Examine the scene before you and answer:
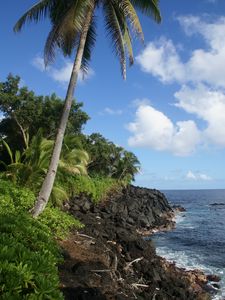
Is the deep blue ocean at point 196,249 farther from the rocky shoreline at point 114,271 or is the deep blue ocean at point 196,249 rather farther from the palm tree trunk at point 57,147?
the palm tree trunk at point 57,147

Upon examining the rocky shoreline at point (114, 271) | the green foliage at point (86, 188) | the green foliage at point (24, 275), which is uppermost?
the green foliage at point (86, 188)

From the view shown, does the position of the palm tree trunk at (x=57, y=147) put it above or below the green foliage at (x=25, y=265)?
above

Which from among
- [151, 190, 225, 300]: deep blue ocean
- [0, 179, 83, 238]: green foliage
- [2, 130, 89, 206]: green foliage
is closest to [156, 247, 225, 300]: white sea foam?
[151, 190, 225, 300]: deep blue ocean

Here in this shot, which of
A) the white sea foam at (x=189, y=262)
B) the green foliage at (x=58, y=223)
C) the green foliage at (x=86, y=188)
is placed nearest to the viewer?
the green foliage at (x=58, y=223)

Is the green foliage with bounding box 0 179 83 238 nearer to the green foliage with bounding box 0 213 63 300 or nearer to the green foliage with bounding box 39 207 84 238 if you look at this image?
the green foliage with bounding box 39 207 84 238

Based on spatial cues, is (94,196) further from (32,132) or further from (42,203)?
(42,203)

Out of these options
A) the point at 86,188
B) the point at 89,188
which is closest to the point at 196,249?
the point at 89,188

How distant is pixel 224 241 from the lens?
34094 mm

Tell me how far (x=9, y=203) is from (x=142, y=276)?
5791 mm

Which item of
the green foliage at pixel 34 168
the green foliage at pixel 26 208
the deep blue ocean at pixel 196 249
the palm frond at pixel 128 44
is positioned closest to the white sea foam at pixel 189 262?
the deep blue ocean at pixel 196 249

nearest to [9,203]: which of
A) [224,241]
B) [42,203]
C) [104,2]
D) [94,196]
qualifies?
[42,203]

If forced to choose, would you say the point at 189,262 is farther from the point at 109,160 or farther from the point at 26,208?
the point at 109,160

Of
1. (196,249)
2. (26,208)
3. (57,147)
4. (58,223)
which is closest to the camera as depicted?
(57,147)

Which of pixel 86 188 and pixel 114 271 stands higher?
pixel 86 188
